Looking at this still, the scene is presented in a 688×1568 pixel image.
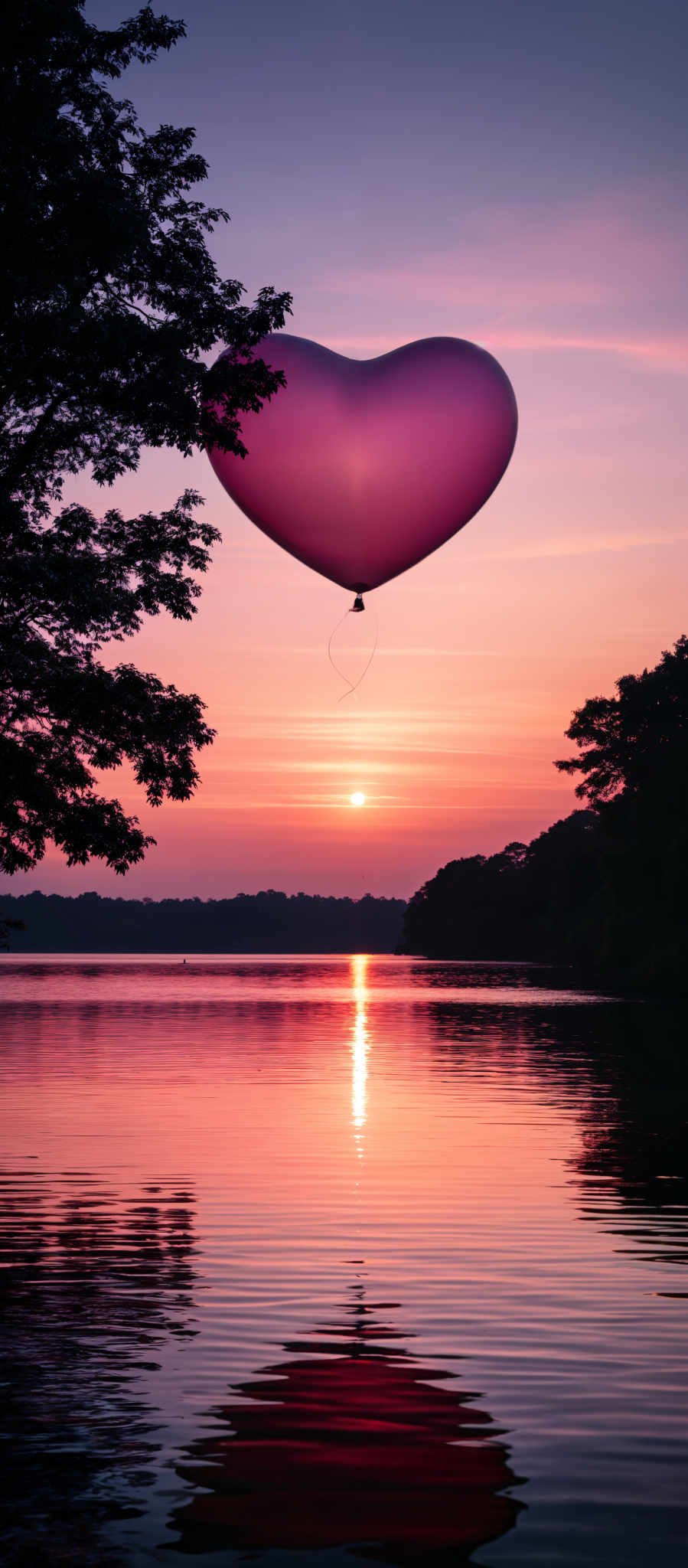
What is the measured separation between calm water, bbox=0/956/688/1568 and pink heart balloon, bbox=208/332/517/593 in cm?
865

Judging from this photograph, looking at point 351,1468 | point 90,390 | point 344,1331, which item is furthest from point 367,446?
point 351,1468

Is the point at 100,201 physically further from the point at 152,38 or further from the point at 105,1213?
the point at 105,1213

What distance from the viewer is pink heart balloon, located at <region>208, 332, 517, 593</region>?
22.4 m

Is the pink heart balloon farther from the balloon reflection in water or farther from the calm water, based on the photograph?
the balloon reflection in water

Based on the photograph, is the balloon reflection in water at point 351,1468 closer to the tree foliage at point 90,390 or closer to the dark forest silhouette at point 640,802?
the tree foliage at point 90,390

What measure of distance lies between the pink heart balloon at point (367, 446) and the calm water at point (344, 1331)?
8645mm

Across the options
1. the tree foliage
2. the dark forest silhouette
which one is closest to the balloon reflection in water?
the tree foliage

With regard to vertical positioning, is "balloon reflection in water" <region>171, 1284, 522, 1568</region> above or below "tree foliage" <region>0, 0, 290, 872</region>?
below

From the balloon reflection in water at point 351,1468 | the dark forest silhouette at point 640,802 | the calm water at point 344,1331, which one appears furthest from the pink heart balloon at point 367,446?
the dark forest silhouette at point 640,802

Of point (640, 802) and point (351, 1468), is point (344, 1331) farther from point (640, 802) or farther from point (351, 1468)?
point (640, 802)

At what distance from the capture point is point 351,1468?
10.6 meters

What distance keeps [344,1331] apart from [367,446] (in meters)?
11.7

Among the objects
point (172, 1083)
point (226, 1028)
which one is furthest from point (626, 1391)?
point (226, 1028)

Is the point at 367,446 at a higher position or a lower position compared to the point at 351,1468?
higher
